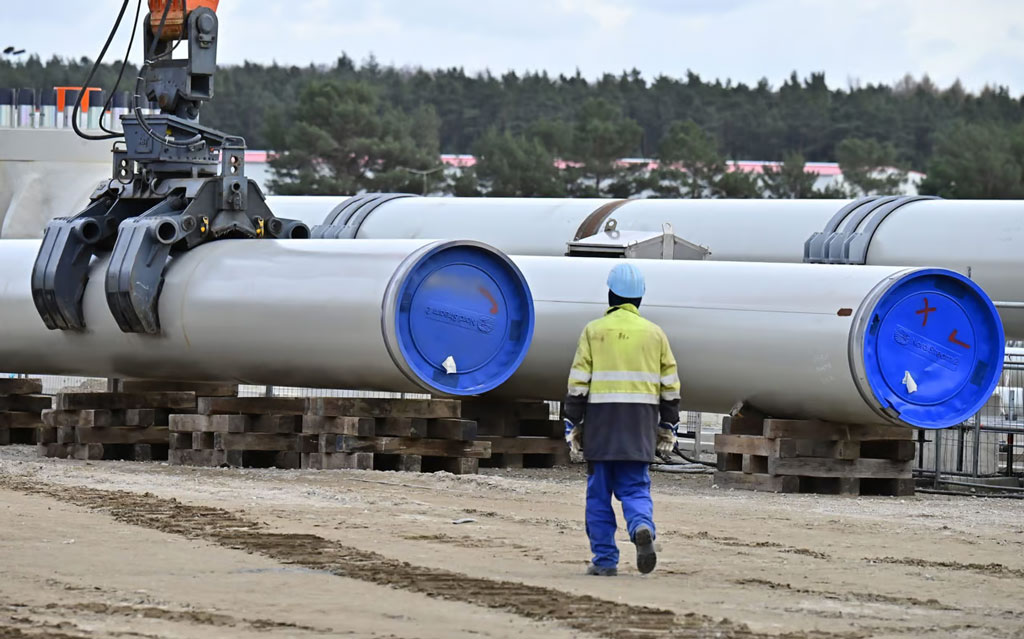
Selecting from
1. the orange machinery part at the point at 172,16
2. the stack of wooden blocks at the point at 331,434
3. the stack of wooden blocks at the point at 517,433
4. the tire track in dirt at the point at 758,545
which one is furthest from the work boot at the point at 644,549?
the orange machinery part at the point at 172,16

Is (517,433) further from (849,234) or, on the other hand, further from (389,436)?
(849,234)

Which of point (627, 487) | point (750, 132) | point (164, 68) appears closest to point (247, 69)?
point (750, 132)

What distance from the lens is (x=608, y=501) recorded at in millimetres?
9164

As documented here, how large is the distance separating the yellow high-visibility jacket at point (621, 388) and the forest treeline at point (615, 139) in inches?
2119

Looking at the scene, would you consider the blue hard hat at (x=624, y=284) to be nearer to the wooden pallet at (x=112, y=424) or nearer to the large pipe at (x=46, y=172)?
the wooden pallet at (x=112, y=424)

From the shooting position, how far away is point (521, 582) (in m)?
8.70

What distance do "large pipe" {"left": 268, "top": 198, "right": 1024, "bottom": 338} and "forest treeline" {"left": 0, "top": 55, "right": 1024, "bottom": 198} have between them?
43.0 metres

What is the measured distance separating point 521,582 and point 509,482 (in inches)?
208

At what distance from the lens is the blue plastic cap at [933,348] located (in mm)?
13148

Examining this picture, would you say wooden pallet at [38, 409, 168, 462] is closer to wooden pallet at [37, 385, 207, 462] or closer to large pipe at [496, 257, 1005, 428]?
wooden pallet at [37, 385, 207, 462]

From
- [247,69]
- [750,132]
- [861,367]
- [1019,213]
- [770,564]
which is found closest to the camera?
[770,564]

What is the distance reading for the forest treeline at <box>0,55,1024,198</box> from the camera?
6494 cm

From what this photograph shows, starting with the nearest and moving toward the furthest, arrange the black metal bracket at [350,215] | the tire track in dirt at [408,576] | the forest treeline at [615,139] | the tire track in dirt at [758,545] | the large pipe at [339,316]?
the tire track in dirt at [408,576], the tire track in dirt at [758,545], the large pipe at [339,316], the black metal bracket at [350,215], the forest treeline at [615,139]

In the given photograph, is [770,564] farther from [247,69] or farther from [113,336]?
[247,69]
